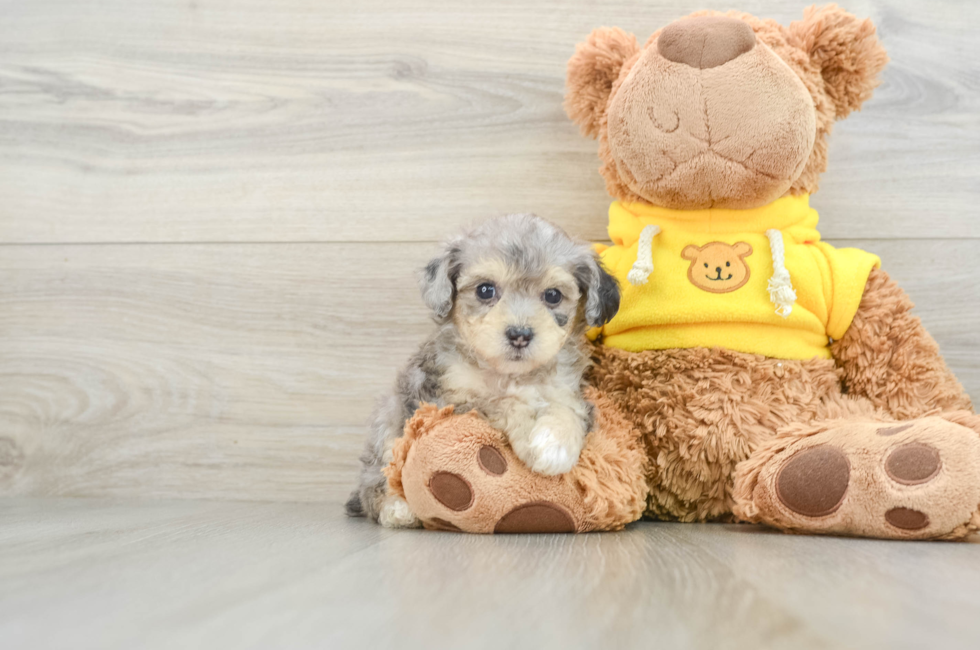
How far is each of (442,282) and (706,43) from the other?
28.2 inches

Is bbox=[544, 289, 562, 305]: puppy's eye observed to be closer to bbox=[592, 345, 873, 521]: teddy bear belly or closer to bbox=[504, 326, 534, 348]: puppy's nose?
bbox=[504, 326, 534, 348]: puppy's nose

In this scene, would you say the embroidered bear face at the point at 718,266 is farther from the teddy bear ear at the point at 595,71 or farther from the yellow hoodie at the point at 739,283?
the teddy bear ear at the point at 595,71

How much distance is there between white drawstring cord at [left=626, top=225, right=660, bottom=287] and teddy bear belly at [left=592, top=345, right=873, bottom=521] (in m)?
0.17

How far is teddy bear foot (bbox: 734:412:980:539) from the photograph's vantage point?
3.91ft

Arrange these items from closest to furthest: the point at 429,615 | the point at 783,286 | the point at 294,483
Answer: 1. the point at 429,615
2. the point at 783,286
3. the point at 294,483

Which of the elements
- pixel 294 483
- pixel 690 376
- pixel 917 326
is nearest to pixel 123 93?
pixel 294 483

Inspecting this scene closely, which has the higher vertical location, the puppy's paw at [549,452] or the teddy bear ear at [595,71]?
the teddy bear ear at [595,71]

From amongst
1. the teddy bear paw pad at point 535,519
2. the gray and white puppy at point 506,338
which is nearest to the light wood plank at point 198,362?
the gray and white puppy at point 506,338

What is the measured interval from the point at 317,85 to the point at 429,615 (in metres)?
1.67

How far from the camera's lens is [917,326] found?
160cm

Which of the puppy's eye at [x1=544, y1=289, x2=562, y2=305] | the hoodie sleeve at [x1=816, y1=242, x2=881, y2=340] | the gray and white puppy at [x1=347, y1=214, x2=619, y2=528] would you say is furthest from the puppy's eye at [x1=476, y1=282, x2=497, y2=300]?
the hoodie sleeve at [x1=816, y1=242, x2=881, y2=340]

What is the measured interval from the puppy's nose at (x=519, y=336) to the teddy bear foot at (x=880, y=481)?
0.50 metres

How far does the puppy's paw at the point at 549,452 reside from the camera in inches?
51.8

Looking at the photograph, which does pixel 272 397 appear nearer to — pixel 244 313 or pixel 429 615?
pixel 244 313
